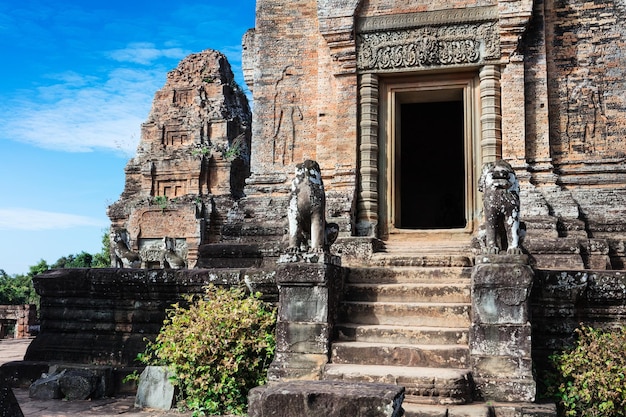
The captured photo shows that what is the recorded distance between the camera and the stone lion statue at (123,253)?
10.7 m

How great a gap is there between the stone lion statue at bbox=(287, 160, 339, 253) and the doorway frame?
3205 millimetres

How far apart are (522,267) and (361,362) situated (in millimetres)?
1800

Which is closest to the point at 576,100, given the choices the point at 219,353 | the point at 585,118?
the point at 585,118

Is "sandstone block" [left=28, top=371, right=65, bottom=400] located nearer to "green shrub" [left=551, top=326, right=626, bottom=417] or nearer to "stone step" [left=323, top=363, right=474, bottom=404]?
"stone step" [left=323, top=363, right=474, bottom=404]

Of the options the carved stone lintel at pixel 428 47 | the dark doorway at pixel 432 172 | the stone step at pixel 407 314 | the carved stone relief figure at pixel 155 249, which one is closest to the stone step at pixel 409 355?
the stone step at pixel 407 314

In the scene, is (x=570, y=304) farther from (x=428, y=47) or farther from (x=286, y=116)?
(x=286, y=116)

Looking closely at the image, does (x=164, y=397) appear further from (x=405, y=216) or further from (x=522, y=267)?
(x=405, y=216)

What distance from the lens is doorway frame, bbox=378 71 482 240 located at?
32.4 feet

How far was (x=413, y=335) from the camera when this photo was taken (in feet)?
21.4

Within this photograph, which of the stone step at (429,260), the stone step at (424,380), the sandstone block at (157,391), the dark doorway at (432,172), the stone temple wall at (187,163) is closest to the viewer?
the stone step at (424,380)

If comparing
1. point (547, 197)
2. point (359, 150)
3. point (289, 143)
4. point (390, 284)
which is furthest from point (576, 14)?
point (390, 284)

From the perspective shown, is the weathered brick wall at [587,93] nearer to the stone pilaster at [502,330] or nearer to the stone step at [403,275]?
the stone step at [403,275]

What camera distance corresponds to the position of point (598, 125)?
9.73 metres

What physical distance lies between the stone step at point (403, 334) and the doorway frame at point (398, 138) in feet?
11.3
